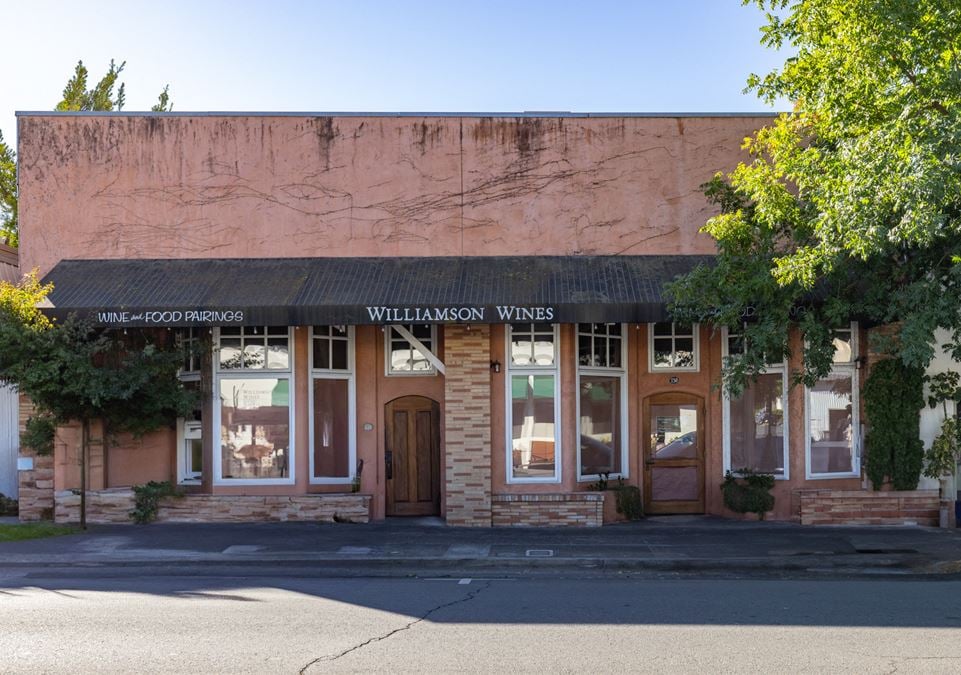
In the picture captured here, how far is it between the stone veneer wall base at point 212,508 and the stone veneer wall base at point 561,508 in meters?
2.87

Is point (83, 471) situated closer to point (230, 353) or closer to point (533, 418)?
point (230, 353)

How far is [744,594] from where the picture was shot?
33.4ft

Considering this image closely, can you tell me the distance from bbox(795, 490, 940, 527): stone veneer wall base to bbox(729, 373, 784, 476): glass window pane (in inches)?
35.5

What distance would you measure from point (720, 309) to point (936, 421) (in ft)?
18.8

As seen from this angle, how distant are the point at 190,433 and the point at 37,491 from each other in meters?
2.66

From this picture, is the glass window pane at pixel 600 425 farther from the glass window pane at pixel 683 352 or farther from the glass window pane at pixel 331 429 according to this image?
the glass window pane at pixel 331 429

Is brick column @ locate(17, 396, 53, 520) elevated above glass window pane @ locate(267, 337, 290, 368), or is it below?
below

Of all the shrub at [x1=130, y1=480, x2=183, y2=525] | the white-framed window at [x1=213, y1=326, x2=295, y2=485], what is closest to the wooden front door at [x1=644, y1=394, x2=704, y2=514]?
the white-framed window at [x1=213, y1=326, x2=295, y2=485]

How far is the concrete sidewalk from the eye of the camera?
1246 cm

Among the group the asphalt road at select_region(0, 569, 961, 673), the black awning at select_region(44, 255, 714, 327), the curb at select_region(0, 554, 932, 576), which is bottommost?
the curb at select_region(0, 554, 932, 576)

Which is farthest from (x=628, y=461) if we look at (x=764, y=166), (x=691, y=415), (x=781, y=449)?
(x=764, y=166)

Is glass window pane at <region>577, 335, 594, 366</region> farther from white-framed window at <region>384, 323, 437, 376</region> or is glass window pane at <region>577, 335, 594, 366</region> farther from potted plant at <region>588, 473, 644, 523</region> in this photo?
white-framed window at <region>384, 323, 437, 376</region>

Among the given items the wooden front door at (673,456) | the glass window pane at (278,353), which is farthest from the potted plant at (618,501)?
the glass window pane at (278,353)

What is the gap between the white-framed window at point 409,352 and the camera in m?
16.5
